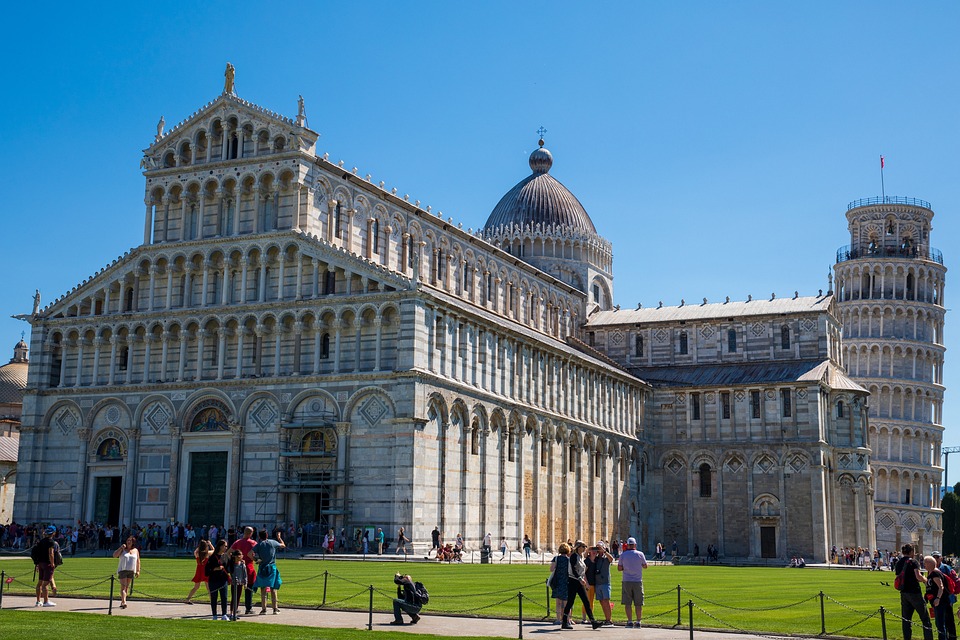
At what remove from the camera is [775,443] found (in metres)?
73.9

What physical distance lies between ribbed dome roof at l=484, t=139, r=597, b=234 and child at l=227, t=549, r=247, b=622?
207 feet

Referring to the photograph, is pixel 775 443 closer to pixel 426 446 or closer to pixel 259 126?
pixel 426 446

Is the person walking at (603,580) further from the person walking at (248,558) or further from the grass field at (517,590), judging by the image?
the person walking at (248,558)

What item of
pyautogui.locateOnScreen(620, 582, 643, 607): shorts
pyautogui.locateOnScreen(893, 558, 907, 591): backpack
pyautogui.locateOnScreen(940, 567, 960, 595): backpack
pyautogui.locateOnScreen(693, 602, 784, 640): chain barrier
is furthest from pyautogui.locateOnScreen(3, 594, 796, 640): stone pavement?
pyautogui.locateOnScreen(940, 567, 960, 595): backpack

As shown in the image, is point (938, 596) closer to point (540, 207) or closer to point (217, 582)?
point (217, 582)

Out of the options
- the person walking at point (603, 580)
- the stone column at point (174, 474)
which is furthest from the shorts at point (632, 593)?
the stone column at point (174, 474)

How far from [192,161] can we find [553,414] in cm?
2332

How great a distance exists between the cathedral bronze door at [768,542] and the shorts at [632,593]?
5106 centimetres

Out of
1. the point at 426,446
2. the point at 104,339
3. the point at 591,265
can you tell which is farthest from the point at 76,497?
the point at 591,265

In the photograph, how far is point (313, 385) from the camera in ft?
174

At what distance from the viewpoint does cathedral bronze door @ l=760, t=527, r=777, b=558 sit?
2874 inches

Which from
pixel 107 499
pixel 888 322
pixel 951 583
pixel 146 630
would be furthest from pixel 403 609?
pixel 888 322

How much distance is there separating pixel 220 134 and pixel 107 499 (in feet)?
62.3

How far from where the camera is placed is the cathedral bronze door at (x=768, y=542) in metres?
73.0
